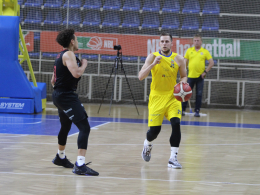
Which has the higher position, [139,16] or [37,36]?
[139,16]

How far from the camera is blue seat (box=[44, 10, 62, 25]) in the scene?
1647 cm

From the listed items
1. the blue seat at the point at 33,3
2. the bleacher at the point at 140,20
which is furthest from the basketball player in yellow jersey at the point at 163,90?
the blue seat at the point at 33,3

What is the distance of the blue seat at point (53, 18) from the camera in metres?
16.5

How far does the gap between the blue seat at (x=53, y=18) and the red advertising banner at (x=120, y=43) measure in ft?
5.81

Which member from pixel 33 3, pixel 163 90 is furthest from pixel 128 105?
pixel 163 90

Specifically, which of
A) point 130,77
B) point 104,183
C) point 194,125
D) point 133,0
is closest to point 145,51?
point 130,77

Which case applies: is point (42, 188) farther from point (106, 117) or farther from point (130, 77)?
point (130, 77)

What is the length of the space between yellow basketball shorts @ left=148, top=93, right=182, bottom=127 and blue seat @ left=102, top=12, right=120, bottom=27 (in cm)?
1160

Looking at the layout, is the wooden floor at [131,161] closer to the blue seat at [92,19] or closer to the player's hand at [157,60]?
the player's hand at [157,60]

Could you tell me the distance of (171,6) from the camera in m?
16.6

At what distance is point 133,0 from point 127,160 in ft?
40.6

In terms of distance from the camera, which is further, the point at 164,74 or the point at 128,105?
the point at 128,105

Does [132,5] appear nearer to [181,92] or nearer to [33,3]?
[33,3]

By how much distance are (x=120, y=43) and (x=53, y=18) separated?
3.72 m
